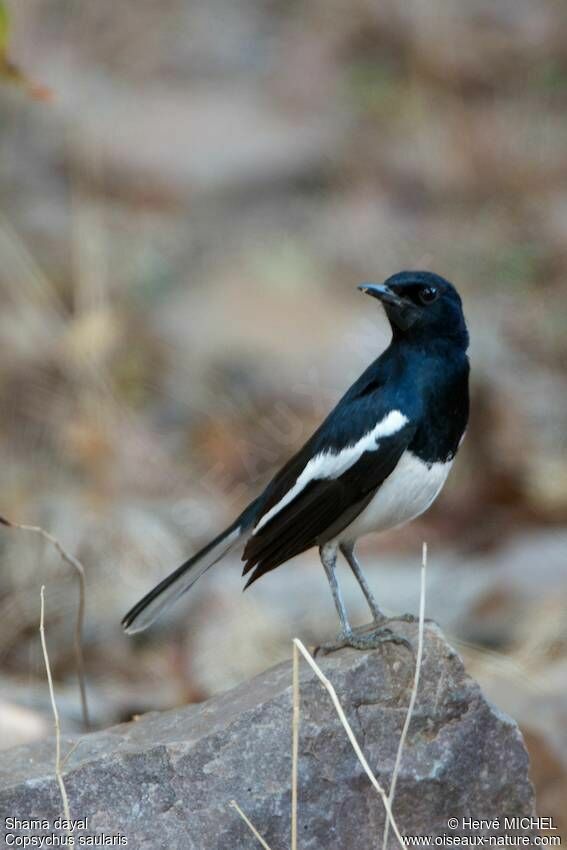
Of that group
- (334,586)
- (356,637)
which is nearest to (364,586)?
(334,586)

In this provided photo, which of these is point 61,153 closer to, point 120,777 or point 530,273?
point 530,273

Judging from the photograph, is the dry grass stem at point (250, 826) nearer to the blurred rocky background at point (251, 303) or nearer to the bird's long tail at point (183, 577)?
the bird's long tail at point (183, 577)

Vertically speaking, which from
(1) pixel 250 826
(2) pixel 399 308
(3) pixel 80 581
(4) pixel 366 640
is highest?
(2) pixel 399 308

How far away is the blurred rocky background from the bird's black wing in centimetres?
120

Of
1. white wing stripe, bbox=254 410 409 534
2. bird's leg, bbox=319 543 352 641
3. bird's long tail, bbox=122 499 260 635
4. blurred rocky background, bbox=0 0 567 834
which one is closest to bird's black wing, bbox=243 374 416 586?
white wing stripe, bbox=254 410 409 534

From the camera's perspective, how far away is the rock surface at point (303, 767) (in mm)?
3658

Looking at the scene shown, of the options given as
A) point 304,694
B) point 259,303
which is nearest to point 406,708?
point 304,694

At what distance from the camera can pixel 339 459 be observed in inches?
171

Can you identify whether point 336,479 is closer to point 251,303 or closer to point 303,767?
point 303,767

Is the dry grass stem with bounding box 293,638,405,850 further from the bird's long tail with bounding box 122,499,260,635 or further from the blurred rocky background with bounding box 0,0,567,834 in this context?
the blurred rocky background with bounding box 0,0,567,834

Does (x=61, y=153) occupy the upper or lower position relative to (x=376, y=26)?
lower

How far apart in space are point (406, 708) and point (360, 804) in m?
0.30

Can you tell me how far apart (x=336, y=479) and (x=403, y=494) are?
0.21m

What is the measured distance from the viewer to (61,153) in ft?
42.7
